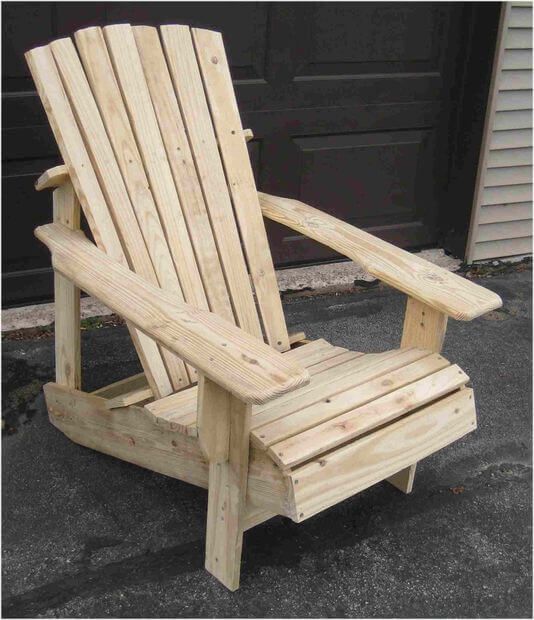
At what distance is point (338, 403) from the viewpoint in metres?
1.75

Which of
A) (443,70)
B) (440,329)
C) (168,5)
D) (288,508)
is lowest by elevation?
(288,508)

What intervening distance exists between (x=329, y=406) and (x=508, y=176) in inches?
89.3

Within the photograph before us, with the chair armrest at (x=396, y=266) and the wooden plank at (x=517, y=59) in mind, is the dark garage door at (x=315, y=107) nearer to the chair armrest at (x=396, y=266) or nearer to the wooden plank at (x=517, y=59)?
the wooden plank at (x=517, y=59)

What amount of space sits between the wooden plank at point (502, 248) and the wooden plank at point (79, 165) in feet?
7.15

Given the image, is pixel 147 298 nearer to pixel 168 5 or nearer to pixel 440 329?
pixel 440 329

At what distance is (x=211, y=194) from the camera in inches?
88.7

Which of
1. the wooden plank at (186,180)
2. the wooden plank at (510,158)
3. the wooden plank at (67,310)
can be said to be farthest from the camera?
the wooden plank at (510,158)

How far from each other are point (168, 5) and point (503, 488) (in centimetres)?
208

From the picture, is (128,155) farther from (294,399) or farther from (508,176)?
(508,176)

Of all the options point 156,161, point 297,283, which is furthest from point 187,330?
point 297,283

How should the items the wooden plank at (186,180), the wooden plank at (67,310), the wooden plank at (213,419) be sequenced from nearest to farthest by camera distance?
the wooden plank at (213,419), the wooden plank at (67,310), the wooden plank at (186,180)

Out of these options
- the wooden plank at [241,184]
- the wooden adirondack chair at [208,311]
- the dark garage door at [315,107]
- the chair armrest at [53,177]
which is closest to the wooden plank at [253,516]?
the wooden adirondack chair at [208,311]

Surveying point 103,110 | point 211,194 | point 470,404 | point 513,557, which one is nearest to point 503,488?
point 513,557

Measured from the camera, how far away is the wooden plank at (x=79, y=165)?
1994 millimetres
